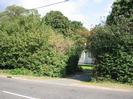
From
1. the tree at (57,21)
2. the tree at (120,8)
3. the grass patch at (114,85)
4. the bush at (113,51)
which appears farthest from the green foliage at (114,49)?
the tree at (57,21)

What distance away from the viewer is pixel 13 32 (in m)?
30.6

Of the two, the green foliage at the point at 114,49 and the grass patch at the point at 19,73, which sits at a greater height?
the green foliage at the point at 114,49

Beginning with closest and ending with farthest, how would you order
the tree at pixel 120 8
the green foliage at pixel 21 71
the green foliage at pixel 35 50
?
the green foliage at pixel 35 50, the green foliage at pixel 21 71, the tree at pixel 120 8

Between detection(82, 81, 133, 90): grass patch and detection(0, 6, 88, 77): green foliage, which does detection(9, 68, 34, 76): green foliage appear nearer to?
detection(0, 6, 88, 77): green foliage

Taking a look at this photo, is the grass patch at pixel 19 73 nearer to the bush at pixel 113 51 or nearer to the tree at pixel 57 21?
the bush at pixel 113 51

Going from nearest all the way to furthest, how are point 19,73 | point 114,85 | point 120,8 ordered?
point 114,85 < point 19,73 < point 120,8

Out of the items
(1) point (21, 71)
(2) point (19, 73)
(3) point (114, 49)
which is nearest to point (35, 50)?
(1) point (21, 71)

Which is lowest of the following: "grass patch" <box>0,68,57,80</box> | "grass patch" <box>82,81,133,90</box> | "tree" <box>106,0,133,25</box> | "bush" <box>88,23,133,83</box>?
"grass patch" <box>82,81,133,90</box>

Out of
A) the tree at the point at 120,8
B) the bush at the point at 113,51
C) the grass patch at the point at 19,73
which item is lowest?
the grass patch at the point at 19,73

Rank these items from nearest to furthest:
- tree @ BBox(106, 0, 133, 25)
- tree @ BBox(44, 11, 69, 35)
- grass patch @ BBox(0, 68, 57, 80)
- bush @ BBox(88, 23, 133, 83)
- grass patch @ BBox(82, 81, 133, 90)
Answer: grass patch @ BBox(82, 81, 133, 90) < bush @ BBox(88, 23, 133, 83) < grass patch @ BBox(0, 68, 57, 80) < tree @ BBox(106, 0, 133, 25) < tree @ BBox(44, 11, 69, 35)

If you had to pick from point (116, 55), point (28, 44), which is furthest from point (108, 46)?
point (28, 44)

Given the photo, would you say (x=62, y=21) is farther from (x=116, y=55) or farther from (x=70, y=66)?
(x=116, y=55)

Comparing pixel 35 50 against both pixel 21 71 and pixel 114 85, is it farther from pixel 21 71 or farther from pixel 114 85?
pixel 114 85

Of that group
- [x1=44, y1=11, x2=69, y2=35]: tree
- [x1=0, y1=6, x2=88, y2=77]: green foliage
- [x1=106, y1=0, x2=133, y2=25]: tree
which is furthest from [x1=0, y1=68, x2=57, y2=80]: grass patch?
[x1=44, y1=11, x2=69, y2=35]: tree
